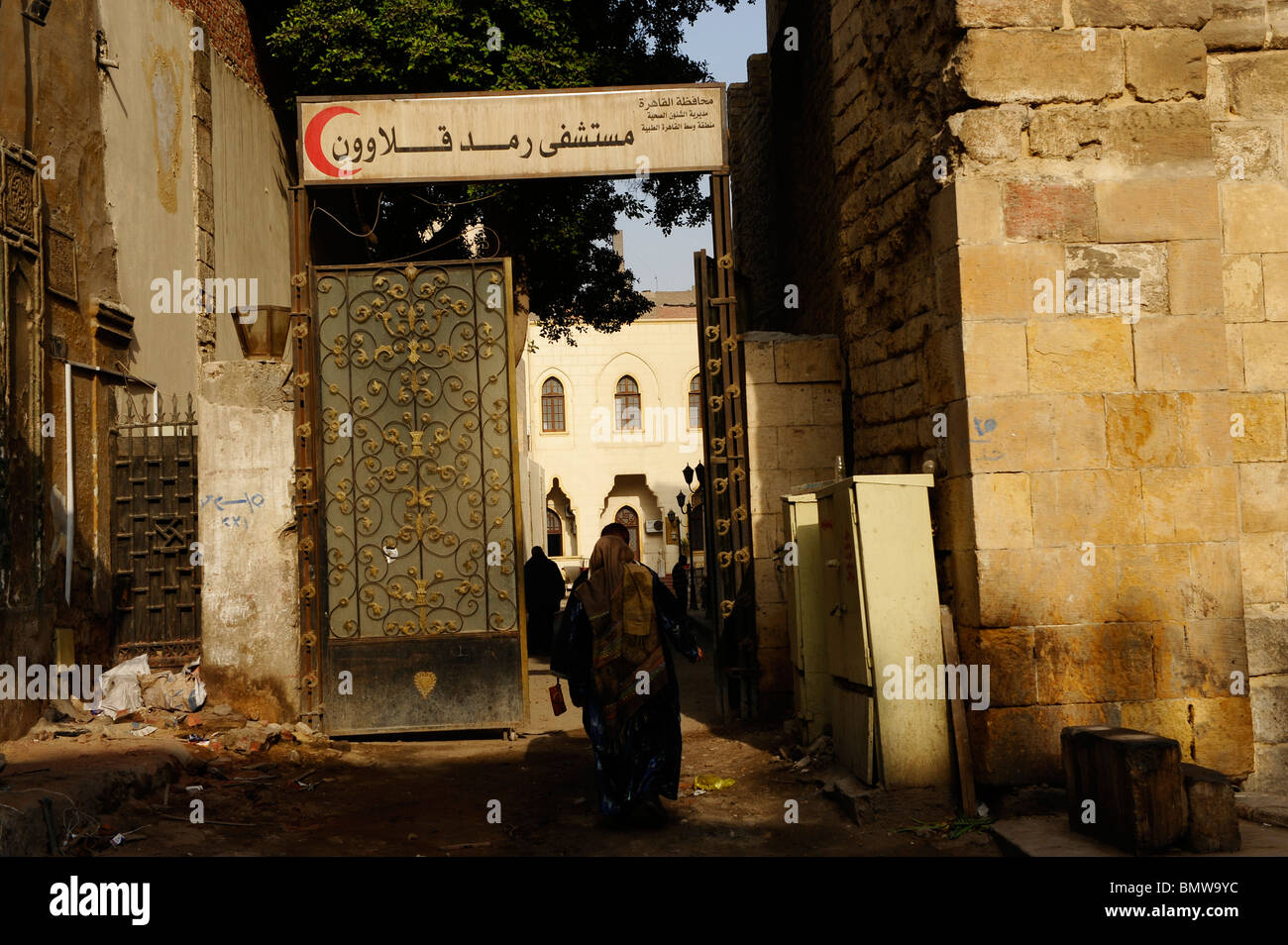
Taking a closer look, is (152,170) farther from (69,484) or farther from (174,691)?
(174,691)

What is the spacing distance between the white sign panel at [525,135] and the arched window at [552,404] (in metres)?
26.8

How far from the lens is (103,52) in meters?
9.08

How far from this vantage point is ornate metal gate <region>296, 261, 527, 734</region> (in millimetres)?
7543

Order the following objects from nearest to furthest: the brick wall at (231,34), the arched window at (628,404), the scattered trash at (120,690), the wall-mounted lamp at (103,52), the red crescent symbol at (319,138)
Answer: the scattered trash at (120,690)
the red crescent symbol at (319,138)
the wall-mounted lamp at (103,52)
the brick wall at (231,34)
the arched window at (628,404)

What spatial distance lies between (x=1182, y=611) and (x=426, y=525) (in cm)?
476

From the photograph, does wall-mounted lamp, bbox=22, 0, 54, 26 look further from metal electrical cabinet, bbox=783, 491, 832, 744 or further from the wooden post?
the wooden post

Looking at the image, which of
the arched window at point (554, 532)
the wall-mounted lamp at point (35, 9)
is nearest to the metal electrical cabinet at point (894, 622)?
the wall-mounted lamp at point (35, 9)

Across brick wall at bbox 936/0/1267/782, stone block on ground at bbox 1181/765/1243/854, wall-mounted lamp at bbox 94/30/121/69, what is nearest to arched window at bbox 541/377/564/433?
wall-mounted lamp at bbox 94/30/121/69

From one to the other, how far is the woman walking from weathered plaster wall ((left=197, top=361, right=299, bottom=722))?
2.54m

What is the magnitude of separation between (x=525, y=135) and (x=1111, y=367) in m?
4.46

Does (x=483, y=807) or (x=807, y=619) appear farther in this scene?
(x=807, y=619)

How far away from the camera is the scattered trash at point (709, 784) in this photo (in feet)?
20.5

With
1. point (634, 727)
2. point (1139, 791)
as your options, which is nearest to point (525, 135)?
point (634, 727)

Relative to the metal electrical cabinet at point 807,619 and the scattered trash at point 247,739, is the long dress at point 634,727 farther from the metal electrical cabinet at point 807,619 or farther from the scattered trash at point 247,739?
the scattered trash at point 247,739
